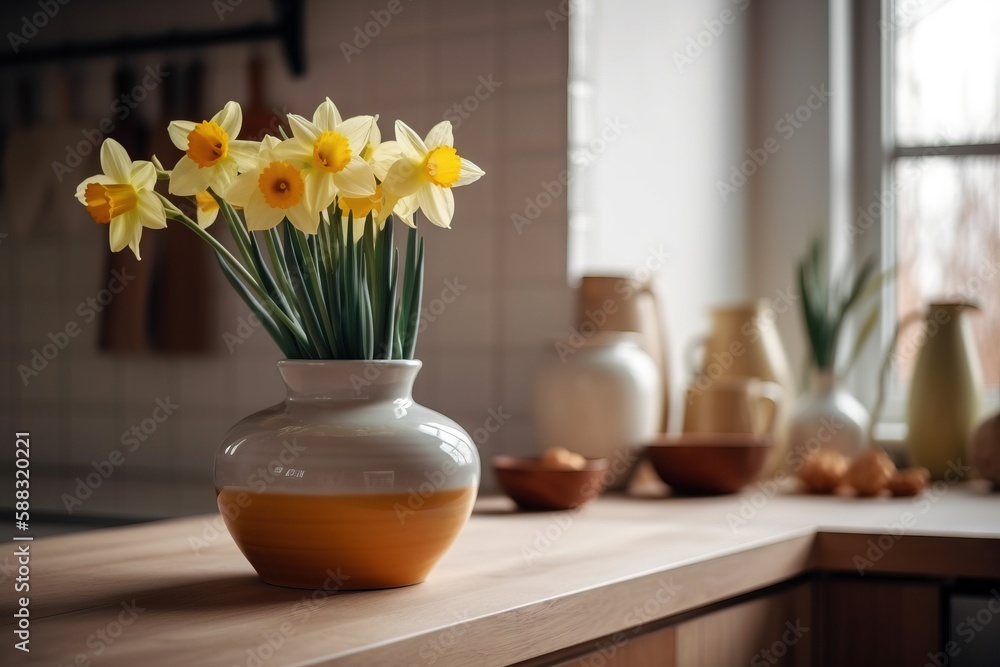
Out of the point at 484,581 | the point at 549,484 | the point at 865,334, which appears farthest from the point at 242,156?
the point at 865,334

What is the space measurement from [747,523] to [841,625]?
16 cm

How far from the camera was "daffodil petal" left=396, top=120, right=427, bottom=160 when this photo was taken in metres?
0.84

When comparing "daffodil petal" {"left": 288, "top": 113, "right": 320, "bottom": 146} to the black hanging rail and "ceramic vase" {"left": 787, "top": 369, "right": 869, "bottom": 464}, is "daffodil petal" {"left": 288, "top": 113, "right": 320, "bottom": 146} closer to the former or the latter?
the black hanging rail

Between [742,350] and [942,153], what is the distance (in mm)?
661

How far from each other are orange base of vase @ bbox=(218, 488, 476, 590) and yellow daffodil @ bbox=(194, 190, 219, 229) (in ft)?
0.72

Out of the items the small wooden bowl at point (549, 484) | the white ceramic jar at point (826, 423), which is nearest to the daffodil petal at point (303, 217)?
the small wooden bowl at point (549, 484)

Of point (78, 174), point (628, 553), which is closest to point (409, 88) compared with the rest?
point (78, 174)

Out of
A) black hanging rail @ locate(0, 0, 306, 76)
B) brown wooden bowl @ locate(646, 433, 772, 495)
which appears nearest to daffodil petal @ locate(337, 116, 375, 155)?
brown wooden bowl @ locate(646, 433, 772, 495)

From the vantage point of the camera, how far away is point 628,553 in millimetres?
1072

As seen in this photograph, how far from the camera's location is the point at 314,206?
0.81 meters

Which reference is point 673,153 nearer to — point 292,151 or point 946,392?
point 946,392

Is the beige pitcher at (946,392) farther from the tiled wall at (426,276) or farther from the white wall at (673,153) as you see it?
the tiled wall at (426,276)

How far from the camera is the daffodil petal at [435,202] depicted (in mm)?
849

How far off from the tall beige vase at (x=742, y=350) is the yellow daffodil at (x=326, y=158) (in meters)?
1.19
